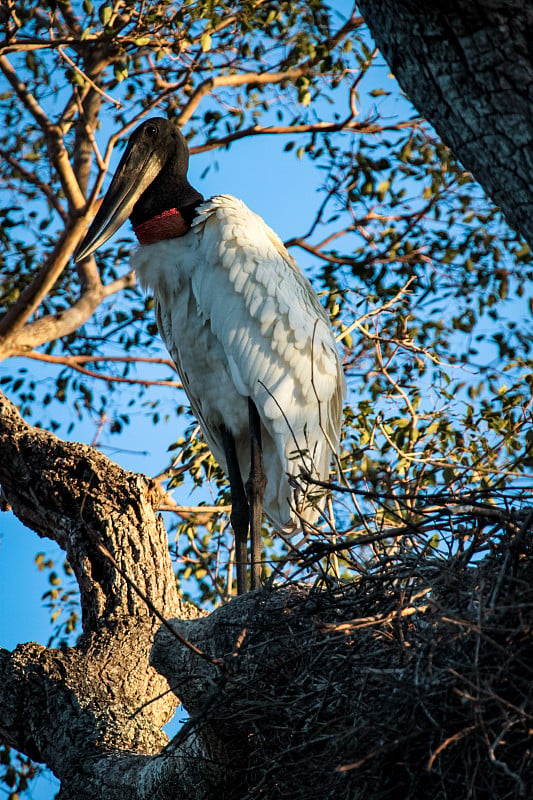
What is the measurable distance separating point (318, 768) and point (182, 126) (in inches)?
189

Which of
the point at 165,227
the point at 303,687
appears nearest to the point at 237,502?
the point at 165,227

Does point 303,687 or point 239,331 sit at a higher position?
point 239,331

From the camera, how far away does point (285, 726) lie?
2025mm

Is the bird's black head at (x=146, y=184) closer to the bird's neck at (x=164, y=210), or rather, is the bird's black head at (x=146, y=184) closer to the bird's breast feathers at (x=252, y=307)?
the bird's neck at (x=164, y=210)

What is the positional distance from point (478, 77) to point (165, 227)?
2.45 metres

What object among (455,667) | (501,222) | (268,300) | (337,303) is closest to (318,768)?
(455,667)

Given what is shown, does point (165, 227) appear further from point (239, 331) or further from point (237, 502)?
point (237, 502)

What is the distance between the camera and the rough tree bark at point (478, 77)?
166 cm

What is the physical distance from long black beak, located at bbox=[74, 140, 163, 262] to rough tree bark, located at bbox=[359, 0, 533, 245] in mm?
2491

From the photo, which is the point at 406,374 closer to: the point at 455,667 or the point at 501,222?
the point at 501,222

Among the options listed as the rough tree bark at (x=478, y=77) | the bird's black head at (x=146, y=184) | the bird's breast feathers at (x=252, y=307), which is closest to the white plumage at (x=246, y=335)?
the bird's breast feathers at (x=252, y=307)

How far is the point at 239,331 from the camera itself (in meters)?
3.80

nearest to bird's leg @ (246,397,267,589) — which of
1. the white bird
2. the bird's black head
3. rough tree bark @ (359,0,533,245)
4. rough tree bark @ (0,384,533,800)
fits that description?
the white bird

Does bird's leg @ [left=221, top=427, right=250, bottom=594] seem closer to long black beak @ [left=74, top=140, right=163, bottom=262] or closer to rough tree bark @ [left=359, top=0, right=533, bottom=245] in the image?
long black beak @ [left=74, top=140, right=163, bottom=262]
